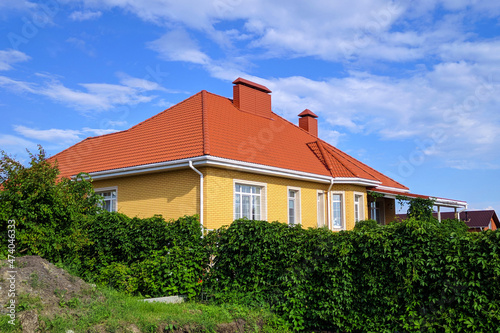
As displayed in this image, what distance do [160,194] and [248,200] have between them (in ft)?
10.1

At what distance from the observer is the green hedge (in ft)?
22.8

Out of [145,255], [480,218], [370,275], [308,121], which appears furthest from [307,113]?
[480,218]

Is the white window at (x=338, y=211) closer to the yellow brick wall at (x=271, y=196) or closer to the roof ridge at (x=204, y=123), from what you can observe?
the yellow brick wall at (x=271, y=196)

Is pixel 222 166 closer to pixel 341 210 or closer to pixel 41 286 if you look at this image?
pixel 341 210

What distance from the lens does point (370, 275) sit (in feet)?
25.8

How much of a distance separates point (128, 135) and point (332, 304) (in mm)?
13036

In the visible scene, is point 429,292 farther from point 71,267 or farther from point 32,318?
point 71,267

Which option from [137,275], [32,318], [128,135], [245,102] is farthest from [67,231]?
[245,102]

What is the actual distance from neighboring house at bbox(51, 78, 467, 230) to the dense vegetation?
2.53 m

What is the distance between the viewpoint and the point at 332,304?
8086 millimetres

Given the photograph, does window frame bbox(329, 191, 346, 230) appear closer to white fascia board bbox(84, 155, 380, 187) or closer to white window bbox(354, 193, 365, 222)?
white fascia board bbox(84, 155, 380, 187)

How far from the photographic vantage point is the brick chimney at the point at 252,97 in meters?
20.0

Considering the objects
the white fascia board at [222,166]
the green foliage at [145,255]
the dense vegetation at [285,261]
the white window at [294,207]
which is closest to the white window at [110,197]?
the white fascia board at [222,166]

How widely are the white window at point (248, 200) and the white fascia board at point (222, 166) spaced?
0.65 metres
